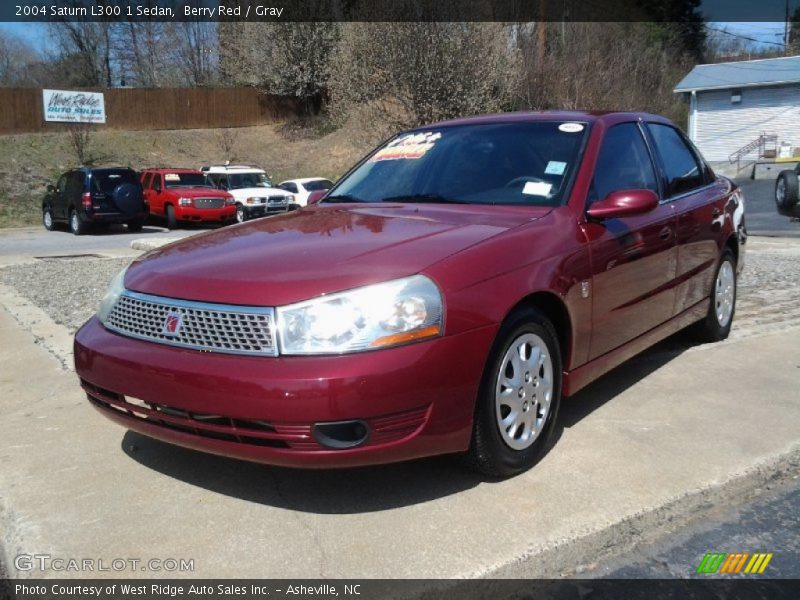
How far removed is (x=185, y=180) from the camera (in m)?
22.0

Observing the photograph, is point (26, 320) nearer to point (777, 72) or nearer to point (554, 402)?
point (554, 402)

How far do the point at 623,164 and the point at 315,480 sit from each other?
2.52m

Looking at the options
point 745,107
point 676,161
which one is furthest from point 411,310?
point 745,107

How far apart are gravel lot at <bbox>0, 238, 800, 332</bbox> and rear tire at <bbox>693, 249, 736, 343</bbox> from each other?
0.97 meters

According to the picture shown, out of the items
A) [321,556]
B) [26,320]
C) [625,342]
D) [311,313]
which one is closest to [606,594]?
[321,556]

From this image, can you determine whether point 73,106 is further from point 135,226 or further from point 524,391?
point 524,391

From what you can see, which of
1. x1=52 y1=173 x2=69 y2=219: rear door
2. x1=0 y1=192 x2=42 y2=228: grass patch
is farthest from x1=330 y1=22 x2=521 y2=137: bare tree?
x1=0 y1=192 x2=42 y2=228: grass patch

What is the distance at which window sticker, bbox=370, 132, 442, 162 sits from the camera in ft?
14.7

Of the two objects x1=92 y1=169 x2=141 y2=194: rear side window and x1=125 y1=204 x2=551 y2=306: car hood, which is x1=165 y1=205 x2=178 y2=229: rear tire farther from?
x1=125 y1=204 x2=551 y2=306: car hood

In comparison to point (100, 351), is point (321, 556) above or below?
below

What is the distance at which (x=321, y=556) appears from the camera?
270 centimetres

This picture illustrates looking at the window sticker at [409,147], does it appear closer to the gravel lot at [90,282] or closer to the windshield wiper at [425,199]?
the windshield wiper at [425,199]

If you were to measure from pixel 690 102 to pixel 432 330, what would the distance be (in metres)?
39.6

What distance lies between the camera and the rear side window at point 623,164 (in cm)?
405
